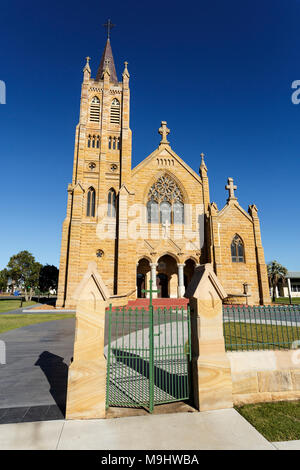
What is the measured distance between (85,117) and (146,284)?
752 inches

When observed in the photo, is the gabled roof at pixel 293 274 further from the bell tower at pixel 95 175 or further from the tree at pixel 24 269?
the tree at pixel 24 269

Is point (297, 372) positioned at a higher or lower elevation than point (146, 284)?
lower

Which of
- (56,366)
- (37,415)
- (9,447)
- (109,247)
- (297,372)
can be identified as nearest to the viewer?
(9,447)

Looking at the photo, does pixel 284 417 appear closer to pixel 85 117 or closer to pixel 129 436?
pixel 129 436

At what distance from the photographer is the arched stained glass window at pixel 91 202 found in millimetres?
23250

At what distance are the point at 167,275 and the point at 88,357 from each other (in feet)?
70.0

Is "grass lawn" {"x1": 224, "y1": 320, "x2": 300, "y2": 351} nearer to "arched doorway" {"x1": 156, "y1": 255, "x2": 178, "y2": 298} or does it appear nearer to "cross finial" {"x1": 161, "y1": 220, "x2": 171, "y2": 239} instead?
"cross finial" {"x1": 161, "y1": 220, "x2": 171, "y2": 239}

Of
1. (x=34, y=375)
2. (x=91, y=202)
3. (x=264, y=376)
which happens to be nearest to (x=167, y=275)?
(x=91, y=202)

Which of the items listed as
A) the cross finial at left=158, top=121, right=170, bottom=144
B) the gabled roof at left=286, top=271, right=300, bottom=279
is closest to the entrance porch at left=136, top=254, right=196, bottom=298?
the cross finial at left=158, top=121, right=170, bottom=144

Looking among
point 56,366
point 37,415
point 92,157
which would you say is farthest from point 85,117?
point 37,415

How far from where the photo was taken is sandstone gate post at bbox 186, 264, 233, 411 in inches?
167

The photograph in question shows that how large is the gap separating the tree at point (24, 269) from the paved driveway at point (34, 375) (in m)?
36.7

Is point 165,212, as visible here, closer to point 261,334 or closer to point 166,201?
point 166,201

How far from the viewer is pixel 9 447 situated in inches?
116
